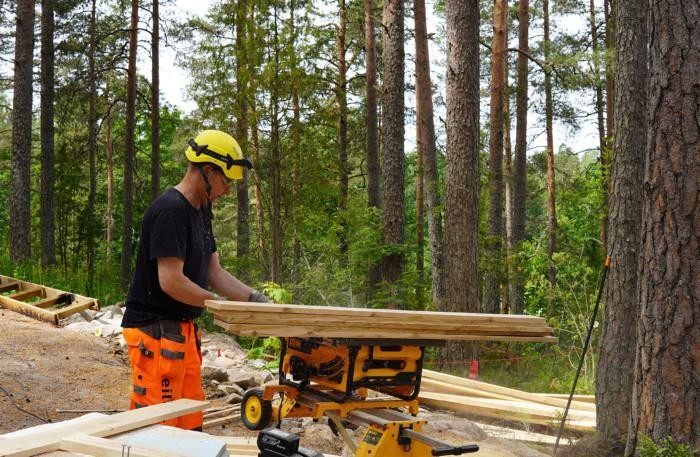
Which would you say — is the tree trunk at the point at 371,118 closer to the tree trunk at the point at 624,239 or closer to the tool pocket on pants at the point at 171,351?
the tree trunk at the point at 624,239

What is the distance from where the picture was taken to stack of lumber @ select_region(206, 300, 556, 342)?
9.80 ft

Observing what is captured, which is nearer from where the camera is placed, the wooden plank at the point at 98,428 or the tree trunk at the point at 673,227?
the wooden plank at the point at 98,428

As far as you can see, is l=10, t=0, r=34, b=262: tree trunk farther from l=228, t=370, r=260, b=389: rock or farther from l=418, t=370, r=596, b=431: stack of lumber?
l=418, t=370, r=596, b=431: stack of lumber

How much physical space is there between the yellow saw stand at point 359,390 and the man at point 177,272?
1.78 ft

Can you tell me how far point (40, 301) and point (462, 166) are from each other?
727 cm

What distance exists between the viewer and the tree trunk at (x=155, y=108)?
1992cm

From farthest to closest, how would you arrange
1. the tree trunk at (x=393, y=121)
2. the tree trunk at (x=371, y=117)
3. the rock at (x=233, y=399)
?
the tree trunk at (x=371, y=117) < the tree trunk at (x=393, y=121) < the rock at (x=233, y=399)

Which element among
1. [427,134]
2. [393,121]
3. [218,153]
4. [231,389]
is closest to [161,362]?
[218,153]

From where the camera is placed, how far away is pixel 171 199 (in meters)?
3.80

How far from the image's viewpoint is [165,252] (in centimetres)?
368

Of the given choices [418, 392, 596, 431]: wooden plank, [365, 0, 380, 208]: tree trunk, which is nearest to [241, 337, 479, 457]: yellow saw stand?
[418, 392, 596, 431]: wooden plank

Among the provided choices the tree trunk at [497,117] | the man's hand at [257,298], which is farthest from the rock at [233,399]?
the tree trunk at [497,117]

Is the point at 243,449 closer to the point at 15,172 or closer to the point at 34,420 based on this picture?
the point at 34,420

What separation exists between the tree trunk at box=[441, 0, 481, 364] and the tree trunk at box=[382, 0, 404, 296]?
12.6ft
